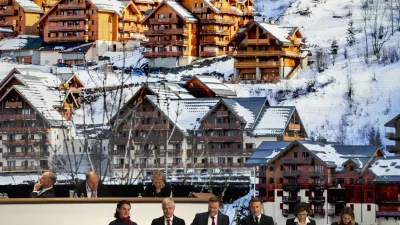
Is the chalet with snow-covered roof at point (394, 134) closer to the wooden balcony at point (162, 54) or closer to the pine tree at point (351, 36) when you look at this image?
the pine tree at point (351, 36)

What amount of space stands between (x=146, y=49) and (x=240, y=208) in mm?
25794

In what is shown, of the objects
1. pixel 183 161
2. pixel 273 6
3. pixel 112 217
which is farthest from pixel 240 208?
pixel 273 6

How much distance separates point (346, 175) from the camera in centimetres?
4303

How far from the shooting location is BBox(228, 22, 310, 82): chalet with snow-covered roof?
190ft

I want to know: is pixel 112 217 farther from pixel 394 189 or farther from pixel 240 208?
pixel 394 189

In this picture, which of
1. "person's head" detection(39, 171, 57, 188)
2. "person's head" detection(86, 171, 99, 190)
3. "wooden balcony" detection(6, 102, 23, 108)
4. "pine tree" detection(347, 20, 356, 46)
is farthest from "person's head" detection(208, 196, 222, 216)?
"pine tree" detection(347, 20, 356, 46)

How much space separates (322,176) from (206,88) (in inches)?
442

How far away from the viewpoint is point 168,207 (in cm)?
1306

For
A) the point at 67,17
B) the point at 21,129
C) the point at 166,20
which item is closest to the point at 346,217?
the point at 21,129

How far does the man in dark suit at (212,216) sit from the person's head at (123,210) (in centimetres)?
67

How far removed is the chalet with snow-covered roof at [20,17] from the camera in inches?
2798

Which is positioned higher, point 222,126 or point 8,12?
point 8,12

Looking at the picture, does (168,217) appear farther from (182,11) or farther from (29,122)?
(182,11)

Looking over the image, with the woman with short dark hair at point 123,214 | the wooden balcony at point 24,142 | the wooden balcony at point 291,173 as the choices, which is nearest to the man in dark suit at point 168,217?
the woman with short dark hair at point 123,214
